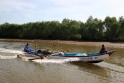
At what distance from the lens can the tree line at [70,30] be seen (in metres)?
62.6

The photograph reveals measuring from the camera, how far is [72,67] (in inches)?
872

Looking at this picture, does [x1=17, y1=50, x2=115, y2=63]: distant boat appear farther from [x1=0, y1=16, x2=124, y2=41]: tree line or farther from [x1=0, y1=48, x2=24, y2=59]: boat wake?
[x1=0, y1=16, x2=124, y2=41]: tree line

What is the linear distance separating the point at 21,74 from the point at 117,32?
49875 millimetres

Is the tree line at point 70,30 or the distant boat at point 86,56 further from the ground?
the tree line at point 70,30

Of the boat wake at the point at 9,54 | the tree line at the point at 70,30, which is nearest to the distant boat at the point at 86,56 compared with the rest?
the boat wake at the point at 9,54

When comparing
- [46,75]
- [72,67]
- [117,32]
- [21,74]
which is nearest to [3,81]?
[21,74]

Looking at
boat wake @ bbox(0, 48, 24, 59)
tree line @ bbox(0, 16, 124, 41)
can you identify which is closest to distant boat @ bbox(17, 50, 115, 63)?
boat wake @ bbox(0, 48, 24, 59)

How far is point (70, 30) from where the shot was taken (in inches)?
2852

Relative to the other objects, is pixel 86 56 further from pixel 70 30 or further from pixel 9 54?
pixel 70 30

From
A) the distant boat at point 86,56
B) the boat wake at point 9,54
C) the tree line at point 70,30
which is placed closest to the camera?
the distant boat at point 86,56

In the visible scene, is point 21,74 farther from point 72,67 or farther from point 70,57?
point 70,57

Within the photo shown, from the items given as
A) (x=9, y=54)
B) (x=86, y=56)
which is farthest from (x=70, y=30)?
(x=86, y=56)

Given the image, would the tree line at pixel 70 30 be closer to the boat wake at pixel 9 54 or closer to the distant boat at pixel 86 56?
the boat wake at pixel 9 54

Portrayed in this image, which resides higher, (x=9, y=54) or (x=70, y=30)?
(x=70, y=30)
